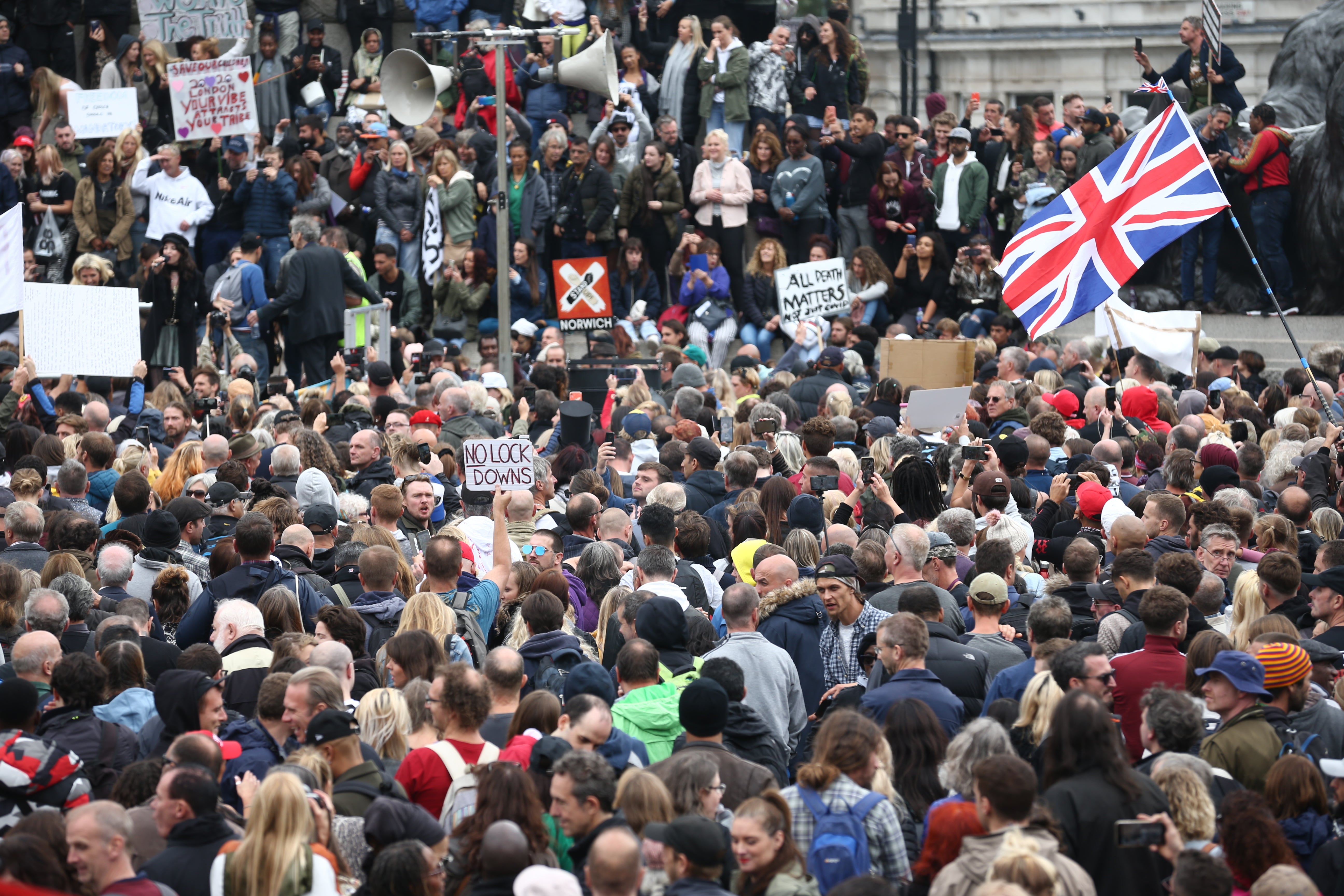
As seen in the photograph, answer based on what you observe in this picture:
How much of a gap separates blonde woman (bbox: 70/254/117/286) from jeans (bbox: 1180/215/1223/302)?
1215 centimetres

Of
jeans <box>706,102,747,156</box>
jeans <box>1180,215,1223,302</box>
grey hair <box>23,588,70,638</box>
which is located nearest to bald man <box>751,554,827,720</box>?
grey hair <box>23,588,70,638</box>

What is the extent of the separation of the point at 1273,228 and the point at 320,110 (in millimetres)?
12389

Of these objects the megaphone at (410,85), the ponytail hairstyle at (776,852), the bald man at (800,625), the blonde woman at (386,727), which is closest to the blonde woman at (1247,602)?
the bald man at (800,625)

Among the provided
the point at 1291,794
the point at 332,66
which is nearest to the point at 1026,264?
the point at 1291,794

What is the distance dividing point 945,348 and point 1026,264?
11.5 ft

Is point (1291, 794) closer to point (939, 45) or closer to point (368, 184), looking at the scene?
point (368, 184)

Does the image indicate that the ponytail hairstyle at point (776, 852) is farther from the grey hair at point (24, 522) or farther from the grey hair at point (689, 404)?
the grey hair at point (689, 404)

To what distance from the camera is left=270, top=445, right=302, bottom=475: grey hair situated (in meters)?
10.9

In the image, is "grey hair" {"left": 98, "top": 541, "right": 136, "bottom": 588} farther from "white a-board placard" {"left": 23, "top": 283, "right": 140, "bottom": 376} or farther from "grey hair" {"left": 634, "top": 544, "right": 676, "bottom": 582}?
"white a-board placard" {"left": 23, "top": 283, "right": 140, "bottom": 376}

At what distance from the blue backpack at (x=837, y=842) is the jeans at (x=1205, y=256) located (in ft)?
50.4

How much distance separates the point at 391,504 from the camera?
9.59 m

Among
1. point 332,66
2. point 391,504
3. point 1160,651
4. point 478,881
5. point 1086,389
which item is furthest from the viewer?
point 332,66

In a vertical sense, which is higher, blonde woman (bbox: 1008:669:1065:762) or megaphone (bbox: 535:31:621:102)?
megaphone (bbox: 535:31:621:102)

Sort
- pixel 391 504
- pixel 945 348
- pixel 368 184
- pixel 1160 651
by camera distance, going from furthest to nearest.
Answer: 1. pixel 368 184
2. pixel 945 348
3. pixel 391 504
4. pixel 1160 651
